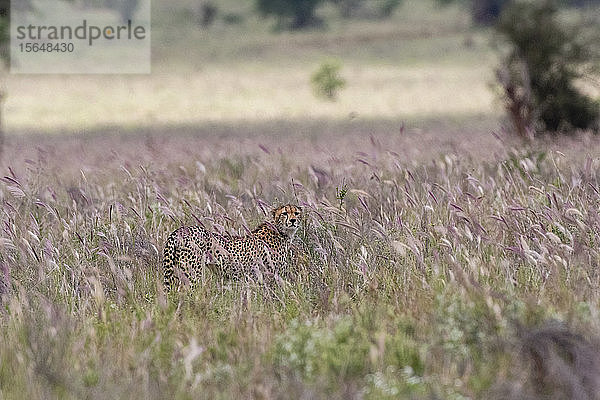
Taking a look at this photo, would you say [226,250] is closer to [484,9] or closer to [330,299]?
[330,299]

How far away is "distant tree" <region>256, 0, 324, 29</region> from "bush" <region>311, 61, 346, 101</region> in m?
37.6

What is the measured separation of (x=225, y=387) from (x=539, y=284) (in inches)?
76.1

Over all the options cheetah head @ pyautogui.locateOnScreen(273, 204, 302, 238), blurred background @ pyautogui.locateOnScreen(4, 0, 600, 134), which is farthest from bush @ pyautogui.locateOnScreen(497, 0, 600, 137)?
cheetah head @ pyautogui.locateOnScreen(273, 204, 302, 238)

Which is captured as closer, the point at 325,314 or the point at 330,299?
the point at 325,314

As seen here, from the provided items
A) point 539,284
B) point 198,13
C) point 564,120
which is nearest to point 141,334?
point 539,284

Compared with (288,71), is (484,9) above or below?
above

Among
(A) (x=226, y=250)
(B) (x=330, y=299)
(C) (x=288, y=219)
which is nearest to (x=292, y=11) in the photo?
(C) (x=288, y=219)

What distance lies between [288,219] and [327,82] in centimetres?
4129

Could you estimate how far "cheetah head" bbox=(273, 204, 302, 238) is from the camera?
5797mm

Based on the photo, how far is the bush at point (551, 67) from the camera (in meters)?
16.0

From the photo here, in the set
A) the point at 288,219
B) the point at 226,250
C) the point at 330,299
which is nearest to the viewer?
the point at 330,299

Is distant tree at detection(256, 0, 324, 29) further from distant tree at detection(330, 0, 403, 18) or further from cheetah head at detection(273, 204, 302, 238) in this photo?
cheetah head at detection(273, 204, 302, 238)

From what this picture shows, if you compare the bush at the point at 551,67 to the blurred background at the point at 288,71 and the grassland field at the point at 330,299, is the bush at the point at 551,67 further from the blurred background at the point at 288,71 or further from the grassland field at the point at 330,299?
the grassland field at the point at 330,299

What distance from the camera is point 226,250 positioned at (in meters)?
5.45
